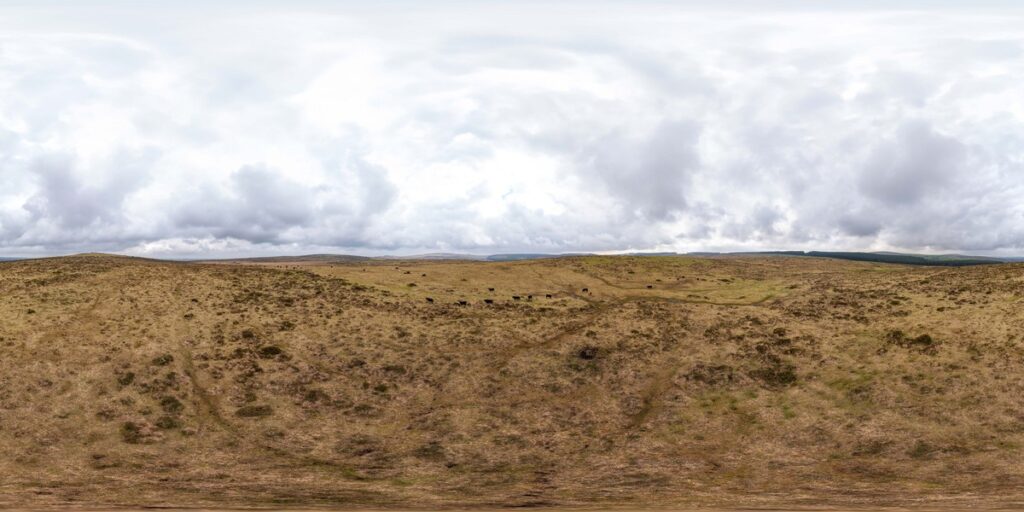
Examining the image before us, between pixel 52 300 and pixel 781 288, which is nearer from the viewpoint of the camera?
pixel 52 300

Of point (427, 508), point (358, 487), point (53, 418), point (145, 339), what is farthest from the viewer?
point (145, 339)

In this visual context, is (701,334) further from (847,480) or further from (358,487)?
(358,487)

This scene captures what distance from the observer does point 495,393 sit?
167 ft

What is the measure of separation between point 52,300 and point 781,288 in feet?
259

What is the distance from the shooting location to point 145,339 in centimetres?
5506

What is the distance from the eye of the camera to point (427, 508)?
31656 millimetres

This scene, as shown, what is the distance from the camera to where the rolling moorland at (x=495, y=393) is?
35.9 metres

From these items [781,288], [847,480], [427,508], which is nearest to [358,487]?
[427,508]

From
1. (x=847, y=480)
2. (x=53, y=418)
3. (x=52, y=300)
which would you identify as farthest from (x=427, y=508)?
(x=52, y=300)

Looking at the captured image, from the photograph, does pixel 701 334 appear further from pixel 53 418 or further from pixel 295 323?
pixel 53 418

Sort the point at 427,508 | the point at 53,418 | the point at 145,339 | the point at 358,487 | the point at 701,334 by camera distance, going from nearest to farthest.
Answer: the point at 427,508, the point at 358,487, the point at 53,418, the point at 145,339, the point at 701,334

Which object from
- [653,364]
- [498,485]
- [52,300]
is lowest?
[498,485]

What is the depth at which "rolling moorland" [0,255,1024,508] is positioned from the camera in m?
35.9

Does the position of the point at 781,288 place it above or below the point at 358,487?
above
